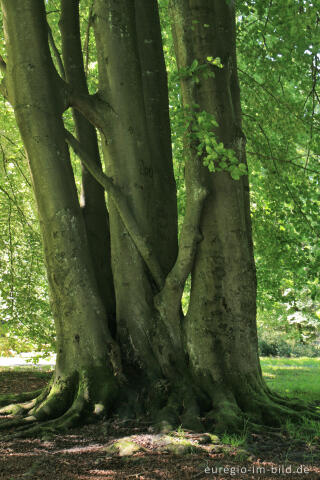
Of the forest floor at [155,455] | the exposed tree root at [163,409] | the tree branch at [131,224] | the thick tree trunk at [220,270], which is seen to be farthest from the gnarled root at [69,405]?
the tree branch at [131,224]

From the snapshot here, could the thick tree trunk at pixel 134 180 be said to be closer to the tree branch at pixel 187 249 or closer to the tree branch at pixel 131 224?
the tree branch at pixel 131 224

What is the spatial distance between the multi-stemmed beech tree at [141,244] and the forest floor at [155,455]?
0.38m

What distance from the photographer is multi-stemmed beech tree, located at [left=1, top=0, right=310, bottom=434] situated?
548 centimetres

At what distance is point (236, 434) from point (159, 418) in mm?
834

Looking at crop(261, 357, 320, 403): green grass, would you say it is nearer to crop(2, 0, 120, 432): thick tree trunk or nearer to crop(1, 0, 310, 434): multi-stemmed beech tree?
crop(1, 0, 310, 434): multi-stemmed beech tree

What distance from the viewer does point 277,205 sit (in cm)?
977

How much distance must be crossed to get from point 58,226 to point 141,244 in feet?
3.48

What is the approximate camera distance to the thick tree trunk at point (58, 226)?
18.3 ft

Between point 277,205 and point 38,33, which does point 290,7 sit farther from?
point 277,205

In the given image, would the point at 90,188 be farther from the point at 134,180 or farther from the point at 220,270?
the point at 220,270

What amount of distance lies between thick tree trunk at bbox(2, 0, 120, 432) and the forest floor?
0.70 meters

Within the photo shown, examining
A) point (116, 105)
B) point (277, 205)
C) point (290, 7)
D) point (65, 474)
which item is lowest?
point (65, 474)

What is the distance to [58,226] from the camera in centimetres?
580

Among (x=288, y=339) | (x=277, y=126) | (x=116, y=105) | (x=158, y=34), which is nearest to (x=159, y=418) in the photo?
(x=116, y=105)
